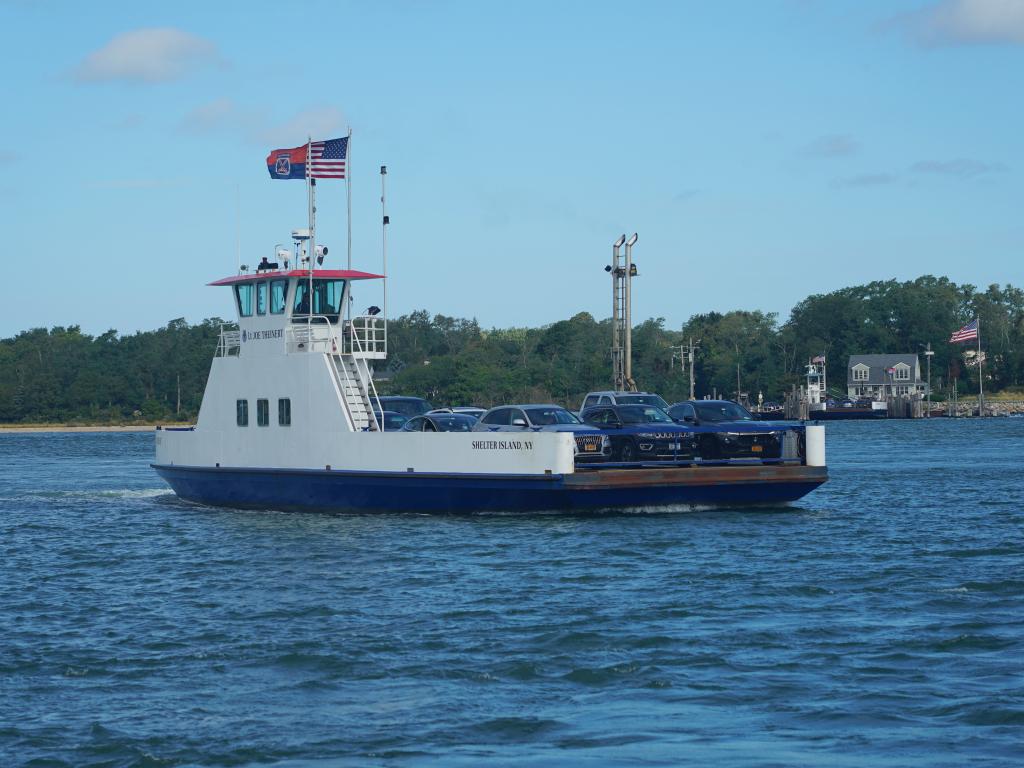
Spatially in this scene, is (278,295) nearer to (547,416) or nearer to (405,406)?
(547,416)

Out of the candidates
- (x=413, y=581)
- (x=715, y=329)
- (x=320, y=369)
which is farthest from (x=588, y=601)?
(x=715, y=329)

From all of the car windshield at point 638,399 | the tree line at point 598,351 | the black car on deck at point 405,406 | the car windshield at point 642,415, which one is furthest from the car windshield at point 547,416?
the tree line at point 598,351

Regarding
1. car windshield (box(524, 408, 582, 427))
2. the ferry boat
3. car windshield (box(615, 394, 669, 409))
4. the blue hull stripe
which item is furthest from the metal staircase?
car windshield (box(615, 394, 669, 409))

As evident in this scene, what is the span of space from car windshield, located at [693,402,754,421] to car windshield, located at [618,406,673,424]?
970 millimetres

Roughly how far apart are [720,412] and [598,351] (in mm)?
108395

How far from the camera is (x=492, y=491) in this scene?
2786 cm

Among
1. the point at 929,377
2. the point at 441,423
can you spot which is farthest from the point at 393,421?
the point at 929,377

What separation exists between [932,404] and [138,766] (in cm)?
15061

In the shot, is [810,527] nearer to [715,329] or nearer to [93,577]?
[93,577]

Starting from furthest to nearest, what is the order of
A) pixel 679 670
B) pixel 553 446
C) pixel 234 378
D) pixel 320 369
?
pixel 234 378 → pixel 320 369 → pixel 553 446 → pixel 679 670

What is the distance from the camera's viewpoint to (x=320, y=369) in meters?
30.4

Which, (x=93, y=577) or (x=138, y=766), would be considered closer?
(x=138, y=766)

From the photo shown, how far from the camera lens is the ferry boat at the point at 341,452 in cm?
2755

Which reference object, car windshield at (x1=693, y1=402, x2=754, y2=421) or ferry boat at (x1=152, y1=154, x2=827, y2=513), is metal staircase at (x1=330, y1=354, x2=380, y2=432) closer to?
ferry boat at (x1=152, y1=154, x2=827, y2=513)
